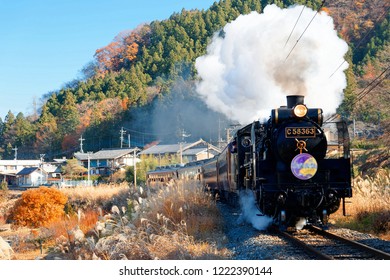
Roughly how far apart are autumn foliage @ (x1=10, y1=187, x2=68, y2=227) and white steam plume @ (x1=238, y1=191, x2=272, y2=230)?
46.9 ft

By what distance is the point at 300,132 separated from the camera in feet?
31.9

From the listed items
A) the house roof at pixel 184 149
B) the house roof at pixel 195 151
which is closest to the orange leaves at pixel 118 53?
the house roof at pixel 184 149

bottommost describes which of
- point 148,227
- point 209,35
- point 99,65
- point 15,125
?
point 148,227

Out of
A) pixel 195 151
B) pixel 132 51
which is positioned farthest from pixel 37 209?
pixel 195 151

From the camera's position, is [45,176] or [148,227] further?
[45,176]

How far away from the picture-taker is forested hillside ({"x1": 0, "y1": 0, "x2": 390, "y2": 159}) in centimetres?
2984

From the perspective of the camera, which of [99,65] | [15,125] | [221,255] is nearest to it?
[221,255]

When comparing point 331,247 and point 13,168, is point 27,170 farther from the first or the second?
point 331,247

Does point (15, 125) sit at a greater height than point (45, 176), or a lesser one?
greater

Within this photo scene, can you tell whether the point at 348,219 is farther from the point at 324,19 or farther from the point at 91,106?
the point at 91,106

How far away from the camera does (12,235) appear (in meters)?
23.8

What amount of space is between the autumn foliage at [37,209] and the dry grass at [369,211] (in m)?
15.8
